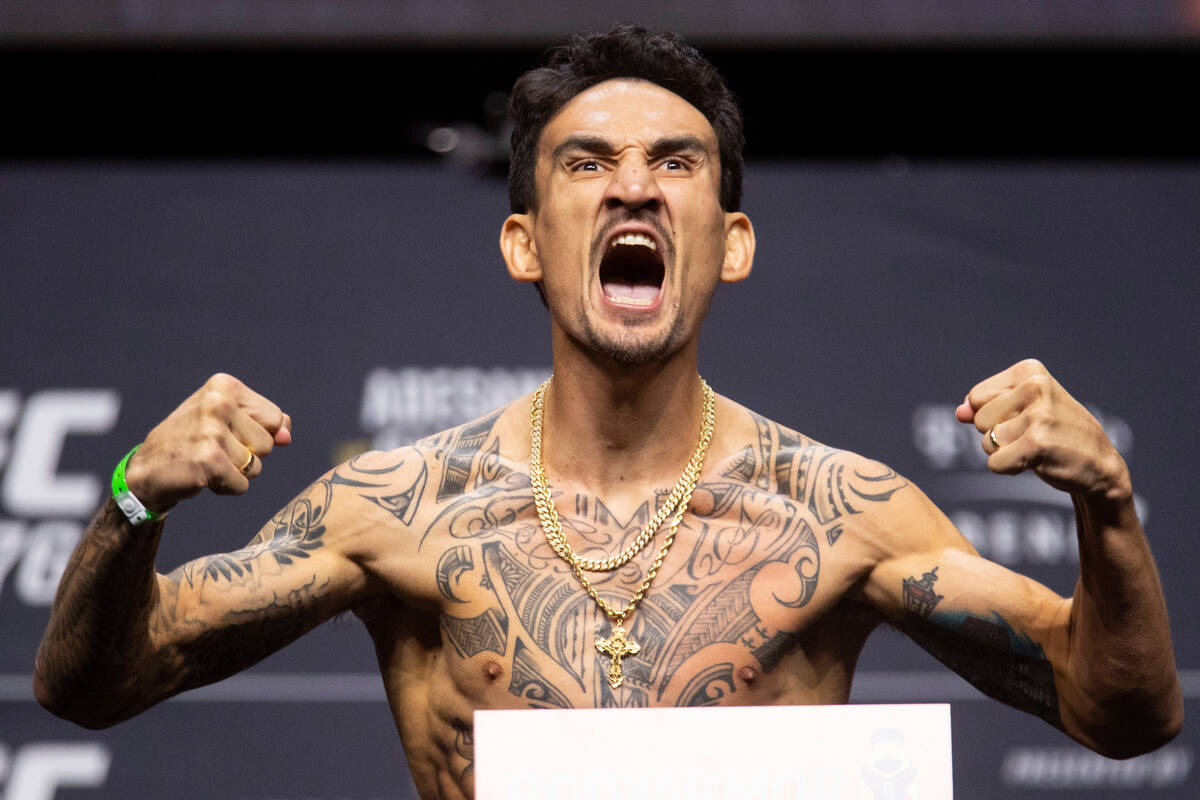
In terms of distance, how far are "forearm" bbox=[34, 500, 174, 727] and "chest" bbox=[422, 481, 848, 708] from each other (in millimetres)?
362

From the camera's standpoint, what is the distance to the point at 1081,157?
9.93 ft

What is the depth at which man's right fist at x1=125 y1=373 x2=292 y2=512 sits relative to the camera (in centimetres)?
132

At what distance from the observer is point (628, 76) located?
1.81 meters

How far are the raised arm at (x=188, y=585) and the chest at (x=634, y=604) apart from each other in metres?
0.16

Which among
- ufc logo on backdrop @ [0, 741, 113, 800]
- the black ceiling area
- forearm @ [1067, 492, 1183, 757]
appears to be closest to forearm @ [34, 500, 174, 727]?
forearm @ [1067, 492, 1183, 757]

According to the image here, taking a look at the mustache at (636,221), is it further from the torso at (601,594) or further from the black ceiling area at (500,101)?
the black ceiling area at (500,101)

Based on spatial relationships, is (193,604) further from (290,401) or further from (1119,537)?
(290,401)

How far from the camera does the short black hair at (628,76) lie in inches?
71.1

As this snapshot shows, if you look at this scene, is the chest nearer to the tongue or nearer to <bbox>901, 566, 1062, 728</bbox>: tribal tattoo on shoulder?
<bbox>901, 566, 1062, 728</bbox>: tribal tattoo on shoulder

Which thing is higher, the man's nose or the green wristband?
the man's nose

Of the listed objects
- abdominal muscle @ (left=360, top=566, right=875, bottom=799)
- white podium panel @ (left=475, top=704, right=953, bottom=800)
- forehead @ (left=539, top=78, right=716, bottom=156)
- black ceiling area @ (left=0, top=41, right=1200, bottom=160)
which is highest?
black ceiling area @ (left=0, top=41, right=1200, bottom=160)

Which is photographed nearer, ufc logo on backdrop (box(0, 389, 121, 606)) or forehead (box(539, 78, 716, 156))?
forehead (box(539, 78, 716, 156))

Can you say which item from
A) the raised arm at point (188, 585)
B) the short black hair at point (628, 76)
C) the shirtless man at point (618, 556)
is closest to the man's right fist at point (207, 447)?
the raised arm at point (188, 585)

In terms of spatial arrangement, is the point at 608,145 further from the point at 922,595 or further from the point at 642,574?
the point at 922,595
